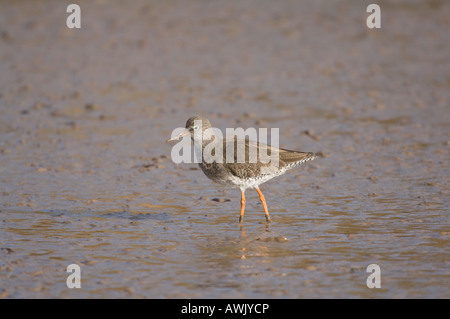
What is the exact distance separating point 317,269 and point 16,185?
6.07 metres

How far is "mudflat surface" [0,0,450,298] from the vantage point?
374 inches

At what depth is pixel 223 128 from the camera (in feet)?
54.1

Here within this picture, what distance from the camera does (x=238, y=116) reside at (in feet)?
57.4

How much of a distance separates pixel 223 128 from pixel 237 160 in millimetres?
5120

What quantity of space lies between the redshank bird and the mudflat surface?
24.1 inches

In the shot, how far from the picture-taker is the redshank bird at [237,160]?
37.4ft

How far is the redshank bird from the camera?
11.4 m

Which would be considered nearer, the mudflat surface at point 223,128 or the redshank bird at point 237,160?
the mudflat surface at point 223,128

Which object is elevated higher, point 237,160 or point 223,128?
point 223,128

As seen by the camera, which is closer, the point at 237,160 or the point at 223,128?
the point at 237,160

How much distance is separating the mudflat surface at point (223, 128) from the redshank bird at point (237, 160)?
613mm

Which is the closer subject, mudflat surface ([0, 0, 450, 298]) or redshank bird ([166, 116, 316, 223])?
mudflat surface ([0, 0, 450, 298])
